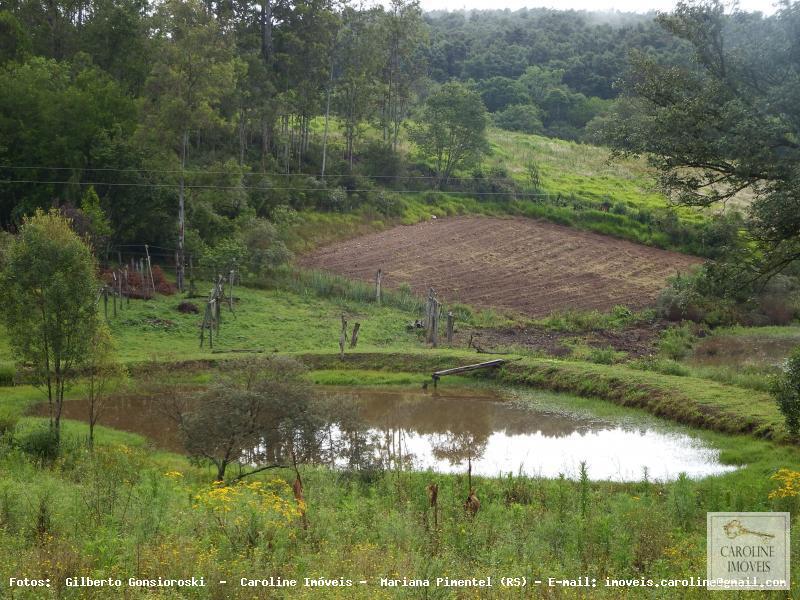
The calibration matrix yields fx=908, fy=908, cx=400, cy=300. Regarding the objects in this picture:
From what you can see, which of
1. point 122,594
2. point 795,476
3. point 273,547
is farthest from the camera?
point 795,476

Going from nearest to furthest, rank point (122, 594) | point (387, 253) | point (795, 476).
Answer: point (122, 594) < point (795, 476) < point (387, 253)

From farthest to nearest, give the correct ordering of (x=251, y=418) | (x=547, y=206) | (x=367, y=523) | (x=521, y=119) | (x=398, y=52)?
1. (x=521, y=119)
2. (x=398, y=52)
3. (x=547, y=206)
4. (x=251, y=418)
5. (x=367, y=523)

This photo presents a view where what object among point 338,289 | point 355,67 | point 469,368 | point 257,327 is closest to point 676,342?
point 469,368

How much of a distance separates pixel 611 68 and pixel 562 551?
306ft

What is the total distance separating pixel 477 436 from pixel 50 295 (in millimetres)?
10324

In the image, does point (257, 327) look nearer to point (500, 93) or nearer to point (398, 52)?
point (398, 52)

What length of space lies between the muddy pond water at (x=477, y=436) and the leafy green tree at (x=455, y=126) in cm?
3356

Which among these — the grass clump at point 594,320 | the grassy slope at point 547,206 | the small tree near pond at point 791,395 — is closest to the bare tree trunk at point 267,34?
the grassy slope at point 547,206

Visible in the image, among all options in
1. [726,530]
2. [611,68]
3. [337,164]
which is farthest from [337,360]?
[611,68]

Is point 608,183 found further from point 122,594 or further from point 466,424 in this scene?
point 122,594

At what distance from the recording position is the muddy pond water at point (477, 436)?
1778 centimetres

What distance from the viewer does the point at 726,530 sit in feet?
30.8

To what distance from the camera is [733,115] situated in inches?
612

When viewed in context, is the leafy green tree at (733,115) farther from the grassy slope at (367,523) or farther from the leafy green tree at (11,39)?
the leafy green tree at (11,39)
